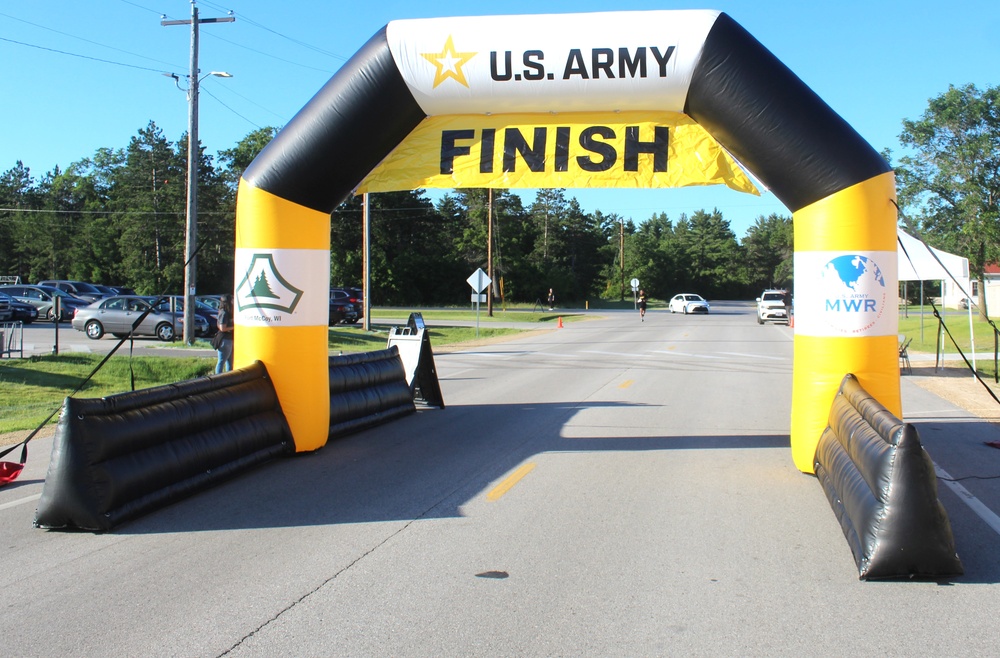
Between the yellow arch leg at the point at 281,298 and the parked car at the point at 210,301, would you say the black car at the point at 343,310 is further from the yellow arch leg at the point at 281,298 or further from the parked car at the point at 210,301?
the yellow arch leg at the point at 281,298

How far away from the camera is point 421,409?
520 inches

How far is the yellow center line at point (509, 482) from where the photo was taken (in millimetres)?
7441

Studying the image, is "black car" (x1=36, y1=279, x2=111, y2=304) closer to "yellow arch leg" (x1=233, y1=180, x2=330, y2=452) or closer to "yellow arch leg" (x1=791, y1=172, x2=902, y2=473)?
"yellow arch leg" (x1=233, y1=180, x2=330, y2=452)

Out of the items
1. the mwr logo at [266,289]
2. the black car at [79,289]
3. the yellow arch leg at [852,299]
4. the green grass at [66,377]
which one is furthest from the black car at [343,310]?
the yellow arch leg at [852,299]

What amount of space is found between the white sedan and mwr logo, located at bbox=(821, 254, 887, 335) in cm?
5071

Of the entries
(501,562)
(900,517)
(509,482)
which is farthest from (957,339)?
(501,562)

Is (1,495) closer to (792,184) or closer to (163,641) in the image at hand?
(163,641)

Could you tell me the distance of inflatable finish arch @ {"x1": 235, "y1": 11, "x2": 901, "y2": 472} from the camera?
7.97 meters

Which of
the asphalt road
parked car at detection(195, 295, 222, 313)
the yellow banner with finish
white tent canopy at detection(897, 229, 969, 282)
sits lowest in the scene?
the asphalt road

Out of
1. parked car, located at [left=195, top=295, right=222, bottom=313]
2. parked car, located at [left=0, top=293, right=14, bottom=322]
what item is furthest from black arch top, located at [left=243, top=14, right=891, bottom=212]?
parked car, located at [left=0, top=293, right=14, bottom=322]

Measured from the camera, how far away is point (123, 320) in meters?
27.7

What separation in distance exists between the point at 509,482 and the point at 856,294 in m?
3.69

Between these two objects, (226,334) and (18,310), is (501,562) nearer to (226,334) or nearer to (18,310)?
(226,334)

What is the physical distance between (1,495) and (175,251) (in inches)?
2539
